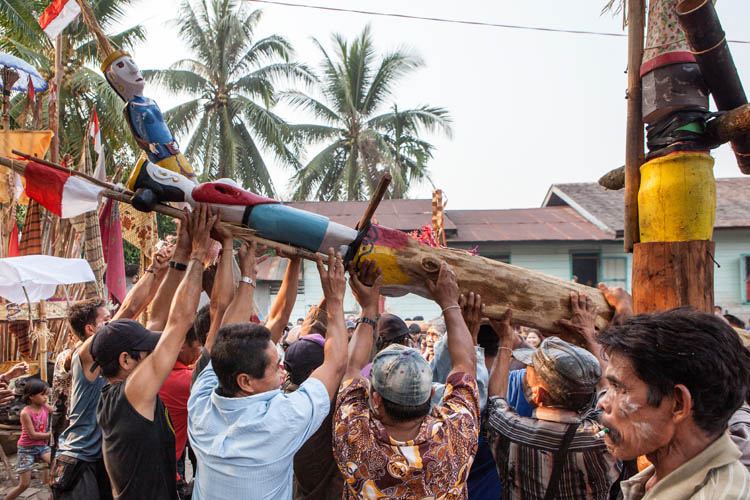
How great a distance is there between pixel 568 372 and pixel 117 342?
6.82ft

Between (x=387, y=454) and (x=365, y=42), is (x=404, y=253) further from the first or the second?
(x=365, y=42)

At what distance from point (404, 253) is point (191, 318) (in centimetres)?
106

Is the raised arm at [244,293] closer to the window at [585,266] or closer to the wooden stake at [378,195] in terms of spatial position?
the wooden stake at [378,195]

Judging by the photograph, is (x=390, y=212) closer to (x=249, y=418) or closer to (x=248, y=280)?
(x=248, y=280)

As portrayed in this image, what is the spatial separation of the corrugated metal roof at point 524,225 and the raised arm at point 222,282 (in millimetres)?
14821

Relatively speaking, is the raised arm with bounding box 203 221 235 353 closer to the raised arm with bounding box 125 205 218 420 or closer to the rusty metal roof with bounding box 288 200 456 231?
the raised arm with bounding box 125 205 218 420

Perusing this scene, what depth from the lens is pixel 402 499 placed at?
87.3 inches

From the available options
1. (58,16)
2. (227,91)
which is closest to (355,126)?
(227,91)

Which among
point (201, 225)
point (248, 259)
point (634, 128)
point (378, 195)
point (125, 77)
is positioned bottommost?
point (248, 259)

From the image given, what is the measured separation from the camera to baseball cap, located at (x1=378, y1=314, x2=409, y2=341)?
4074 millimetres

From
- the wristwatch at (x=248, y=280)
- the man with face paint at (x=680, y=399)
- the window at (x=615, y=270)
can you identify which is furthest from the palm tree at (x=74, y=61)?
the man with face paint at (x=680, y=399)

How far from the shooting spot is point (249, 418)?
7.58 feet

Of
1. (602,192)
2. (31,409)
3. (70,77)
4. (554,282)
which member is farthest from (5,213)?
(602,192)

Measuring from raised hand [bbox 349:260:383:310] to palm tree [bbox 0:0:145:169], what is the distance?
16736 mm
